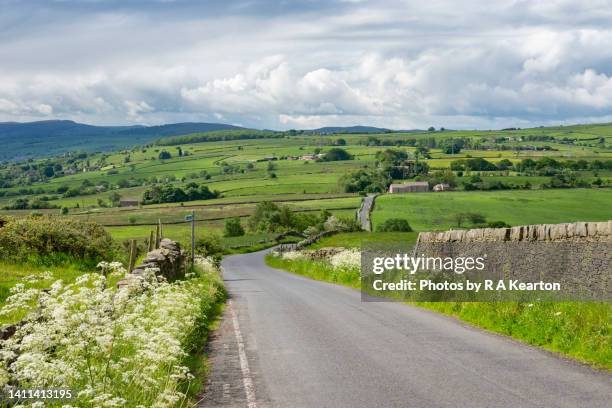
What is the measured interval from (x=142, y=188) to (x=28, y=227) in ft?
588

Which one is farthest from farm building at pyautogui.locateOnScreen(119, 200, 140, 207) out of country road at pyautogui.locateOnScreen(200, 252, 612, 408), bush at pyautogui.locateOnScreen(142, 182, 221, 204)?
country road at pyautogui.locateOnScreen(200, 252, 612, 408)

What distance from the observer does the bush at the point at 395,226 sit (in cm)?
10403

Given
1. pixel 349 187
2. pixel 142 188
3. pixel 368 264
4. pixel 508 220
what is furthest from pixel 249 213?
pixel 368 264

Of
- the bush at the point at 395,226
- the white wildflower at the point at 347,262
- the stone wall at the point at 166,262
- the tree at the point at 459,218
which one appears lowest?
the bush at the point at 395,226

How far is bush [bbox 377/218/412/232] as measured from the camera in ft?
341

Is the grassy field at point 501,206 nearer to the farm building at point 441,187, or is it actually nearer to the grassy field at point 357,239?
the farm building at point 441,187

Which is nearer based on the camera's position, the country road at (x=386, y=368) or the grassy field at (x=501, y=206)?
the country road at (x=386, y=368)

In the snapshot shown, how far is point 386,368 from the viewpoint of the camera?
37.6 ft

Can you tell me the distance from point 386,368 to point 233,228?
10957cm

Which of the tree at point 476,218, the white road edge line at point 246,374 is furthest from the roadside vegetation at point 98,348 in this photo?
the tree at point 476,218

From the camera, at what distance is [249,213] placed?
137 m

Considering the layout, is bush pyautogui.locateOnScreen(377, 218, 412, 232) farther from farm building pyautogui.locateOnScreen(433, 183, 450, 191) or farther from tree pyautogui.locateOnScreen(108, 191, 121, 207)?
tree pyautogui.locateOnScreen(108, 191, 121, 207)

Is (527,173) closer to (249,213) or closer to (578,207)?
(578,207)

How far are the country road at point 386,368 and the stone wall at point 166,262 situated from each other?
13.3 ft
